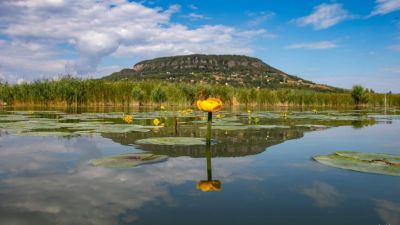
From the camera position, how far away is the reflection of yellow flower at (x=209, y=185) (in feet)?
12.5

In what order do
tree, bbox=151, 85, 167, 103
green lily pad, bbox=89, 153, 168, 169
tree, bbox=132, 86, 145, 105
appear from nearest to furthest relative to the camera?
green lily pad, bbox=89, 153, 168, 169 < tree, bbox=132, 86, 145, 105 < tree, bbox=151, 85, 167, 103

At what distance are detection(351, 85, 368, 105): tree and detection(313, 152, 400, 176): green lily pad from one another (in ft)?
143

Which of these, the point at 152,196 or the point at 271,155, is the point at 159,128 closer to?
the point at 271,155

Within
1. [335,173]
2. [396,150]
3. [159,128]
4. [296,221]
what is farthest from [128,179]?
[159,128]

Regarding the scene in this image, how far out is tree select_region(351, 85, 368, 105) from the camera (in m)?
46.0

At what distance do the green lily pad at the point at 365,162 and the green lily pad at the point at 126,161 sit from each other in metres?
2.43

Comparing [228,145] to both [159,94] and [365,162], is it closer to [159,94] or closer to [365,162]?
[365,162]

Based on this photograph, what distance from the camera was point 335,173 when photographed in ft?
15.3

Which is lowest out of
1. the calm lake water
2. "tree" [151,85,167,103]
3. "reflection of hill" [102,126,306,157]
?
the calm lake water

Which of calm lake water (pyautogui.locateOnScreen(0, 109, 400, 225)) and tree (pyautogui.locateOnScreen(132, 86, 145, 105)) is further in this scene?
tree (pyautogui.locateOnScreen(132, 86, 145, 105))

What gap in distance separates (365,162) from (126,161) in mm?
3369

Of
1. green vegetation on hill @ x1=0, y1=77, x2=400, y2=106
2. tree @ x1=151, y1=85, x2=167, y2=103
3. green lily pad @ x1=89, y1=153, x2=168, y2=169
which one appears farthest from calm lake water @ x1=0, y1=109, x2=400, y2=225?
tree @ x1=151, y1=85, x2=167, y2=103

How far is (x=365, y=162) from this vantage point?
17.2 feet

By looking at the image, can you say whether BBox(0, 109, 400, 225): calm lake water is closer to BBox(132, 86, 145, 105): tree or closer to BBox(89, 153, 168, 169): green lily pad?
BBox(89, 153, 168, 169): green lily pad
